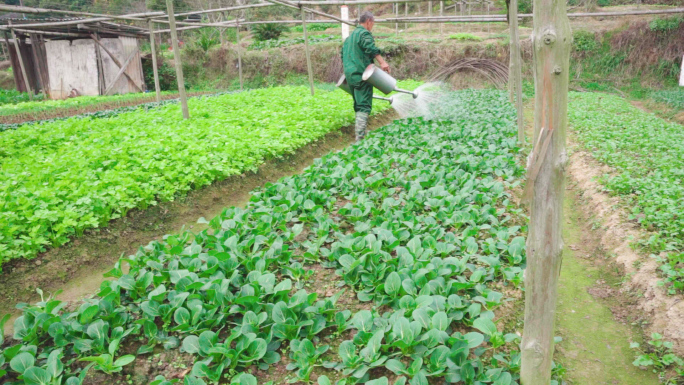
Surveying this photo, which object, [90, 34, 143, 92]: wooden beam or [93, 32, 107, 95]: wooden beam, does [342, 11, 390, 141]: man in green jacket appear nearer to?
[90, 34, 143, 92]: wooden beam

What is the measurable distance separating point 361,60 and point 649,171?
4.50 metres

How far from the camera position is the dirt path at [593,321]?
2574mm

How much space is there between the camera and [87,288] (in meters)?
3.66

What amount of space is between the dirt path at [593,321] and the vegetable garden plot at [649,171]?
16.2 inches

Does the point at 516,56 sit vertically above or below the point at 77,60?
below

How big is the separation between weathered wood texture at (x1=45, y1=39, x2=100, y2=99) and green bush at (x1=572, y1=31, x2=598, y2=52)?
22.6 metres

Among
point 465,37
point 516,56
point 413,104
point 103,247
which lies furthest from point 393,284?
point 465,37

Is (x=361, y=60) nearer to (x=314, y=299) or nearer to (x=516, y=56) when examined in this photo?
(x=516, y=56)

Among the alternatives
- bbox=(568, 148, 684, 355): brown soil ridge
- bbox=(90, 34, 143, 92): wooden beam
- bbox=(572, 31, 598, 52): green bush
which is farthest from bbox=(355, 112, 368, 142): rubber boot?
bbox=(572, 31, 598, 52): green bush

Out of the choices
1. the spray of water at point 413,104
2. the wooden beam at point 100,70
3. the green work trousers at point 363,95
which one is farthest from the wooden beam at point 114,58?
the green work trousers at point 363,95

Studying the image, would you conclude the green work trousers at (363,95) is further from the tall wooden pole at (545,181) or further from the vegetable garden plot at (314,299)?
the tall wooden pole at (545,181)

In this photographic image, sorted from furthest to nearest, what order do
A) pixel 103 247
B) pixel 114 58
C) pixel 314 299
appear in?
pixel 114 58
pixel 103 247
pixel 314 299

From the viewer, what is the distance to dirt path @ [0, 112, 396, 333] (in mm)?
3490

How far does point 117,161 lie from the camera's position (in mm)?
5129
